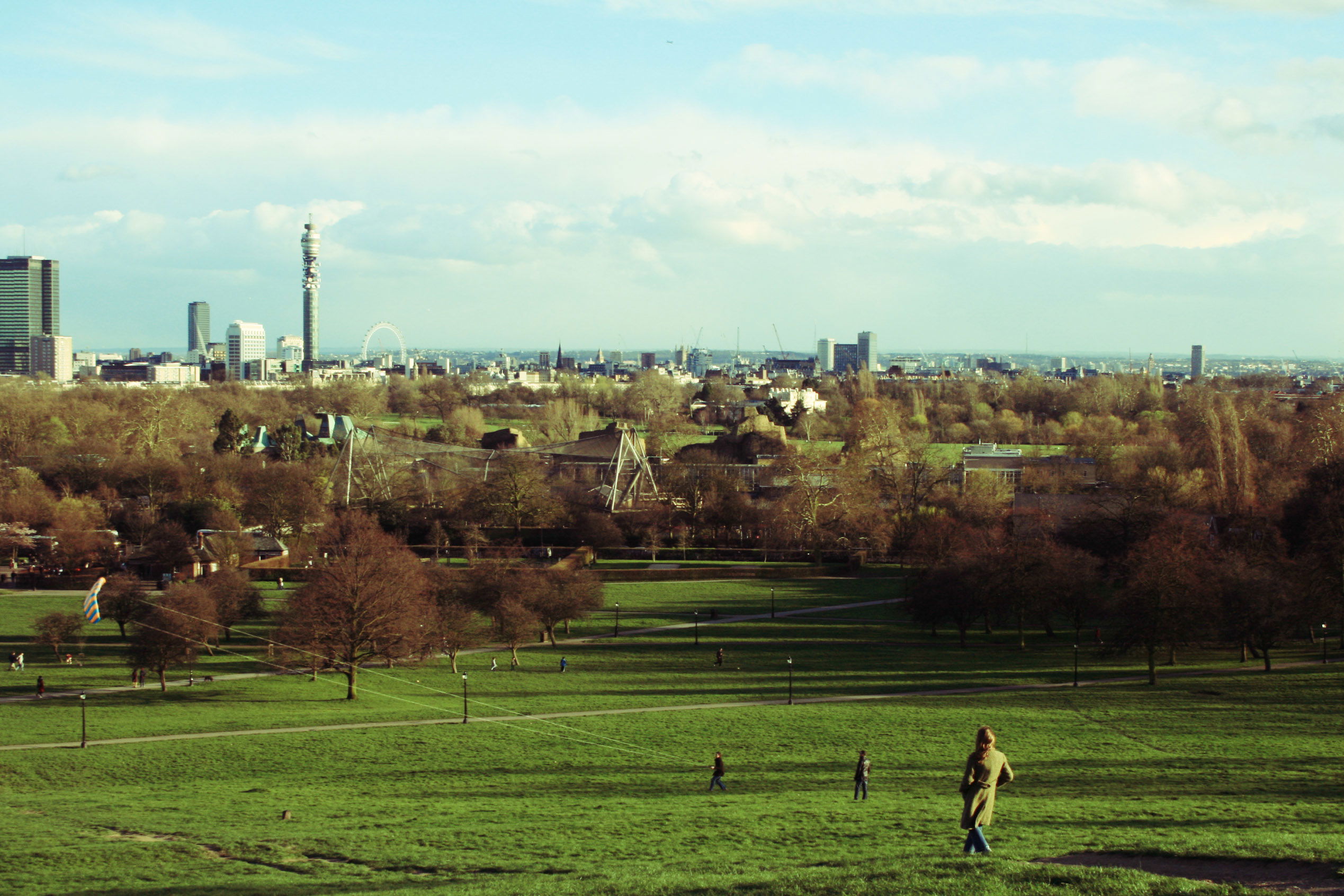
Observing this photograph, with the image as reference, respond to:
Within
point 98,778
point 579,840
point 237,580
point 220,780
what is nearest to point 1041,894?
point 579,840

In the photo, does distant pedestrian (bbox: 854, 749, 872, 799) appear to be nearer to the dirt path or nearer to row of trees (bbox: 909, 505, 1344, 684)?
the dirt path

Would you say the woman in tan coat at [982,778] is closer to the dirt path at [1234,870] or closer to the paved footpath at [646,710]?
the dirt path at [1234,870]

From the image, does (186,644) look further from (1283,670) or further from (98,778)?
(1283,670)

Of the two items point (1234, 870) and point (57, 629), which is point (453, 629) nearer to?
point (57, 629)

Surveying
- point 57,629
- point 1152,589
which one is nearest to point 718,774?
point 1152,589

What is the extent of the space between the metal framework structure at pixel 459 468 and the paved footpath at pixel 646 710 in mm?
36626

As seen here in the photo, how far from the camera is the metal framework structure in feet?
225

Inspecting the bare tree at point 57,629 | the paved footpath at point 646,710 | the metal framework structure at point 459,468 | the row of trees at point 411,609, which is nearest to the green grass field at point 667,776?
the paved footpath at point 646,710

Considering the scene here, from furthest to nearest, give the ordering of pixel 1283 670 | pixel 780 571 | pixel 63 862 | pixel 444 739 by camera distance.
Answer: pixel 780 571
pixel 1283 670
pixel 444 739
pixel 63 862

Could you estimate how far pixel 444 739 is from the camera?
26078 millimetres

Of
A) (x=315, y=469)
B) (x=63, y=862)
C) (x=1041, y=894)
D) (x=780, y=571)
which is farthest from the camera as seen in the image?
(x=315, y=469)

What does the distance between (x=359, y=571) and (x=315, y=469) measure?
42.1 metres

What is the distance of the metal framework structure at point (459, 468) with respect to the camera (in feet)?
225

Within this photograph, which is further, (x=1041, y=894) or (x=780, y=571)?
(x=780, y=571)
